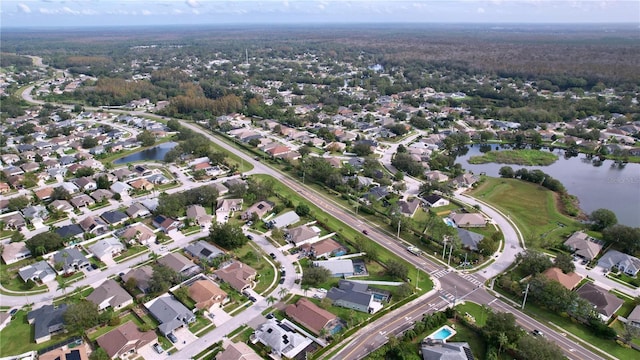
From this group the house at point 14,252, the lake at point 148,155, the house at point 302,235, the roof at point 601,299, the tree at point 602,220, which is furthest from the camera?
the lake at point 148,155

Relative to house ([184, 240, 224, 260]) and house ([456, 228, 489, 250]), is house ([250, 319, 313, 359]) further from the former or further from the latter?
house ([456, 228, 489, 250])

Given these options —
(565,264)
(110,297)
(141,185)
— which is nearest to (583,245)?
(565,264)

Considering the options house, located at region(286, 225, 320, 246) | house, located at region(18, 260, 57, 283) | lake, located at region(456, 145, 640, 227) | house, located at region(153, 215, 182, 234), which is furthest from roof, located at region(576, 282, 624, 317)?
→ house, located at region(18, 260, 57, 283)

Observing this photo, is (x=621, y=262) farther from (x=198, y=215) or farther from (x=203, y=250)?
(x=198, y=215)

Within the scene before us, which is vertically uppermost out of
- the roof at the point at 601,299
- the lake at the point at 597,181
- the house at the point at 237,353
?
the roof at the point at 601,299

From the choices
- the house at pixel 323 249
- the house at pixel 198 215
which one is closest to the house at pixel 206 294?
the house at pixel 323 249

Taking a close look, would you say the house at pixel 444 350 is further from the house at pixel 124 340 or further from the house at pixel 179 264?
the house at pixel 179 264
